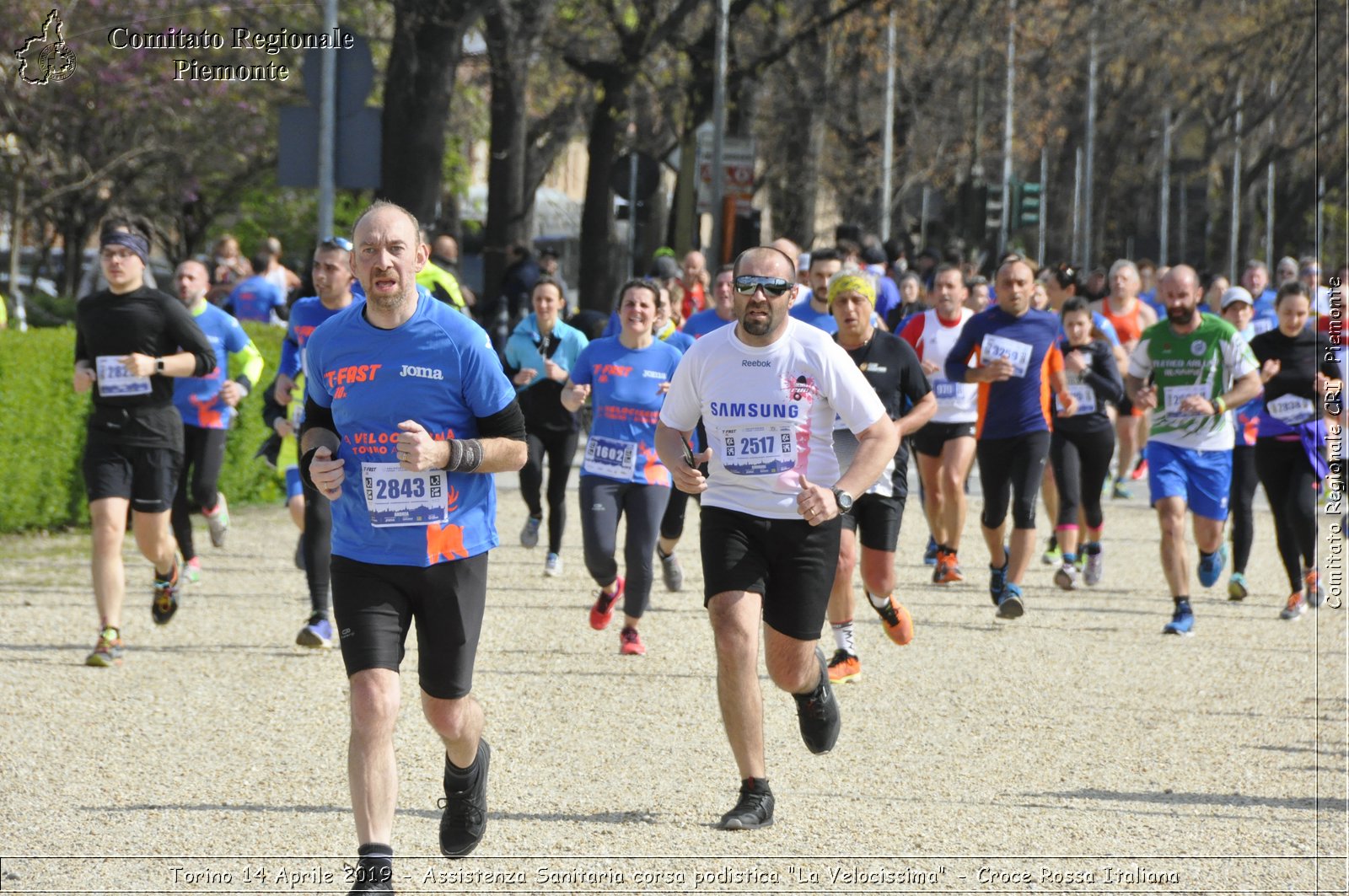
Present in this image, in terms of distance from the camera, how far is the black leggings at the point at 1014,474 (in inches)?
418

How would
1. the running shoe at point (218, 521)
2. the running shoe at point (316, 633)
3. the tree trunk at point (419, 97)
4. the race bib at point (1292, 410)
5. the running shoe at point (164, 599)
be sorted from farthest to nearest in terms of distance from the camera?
the tree trunk at point (419, 97) → the running shoe at point (218, 521) → the race bib at point (1292, 410) → the running shoe at point (164, 599) → the running shoe at point (316, 633)

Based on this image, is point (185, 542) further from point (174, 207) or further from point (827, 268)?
point (174, 207)

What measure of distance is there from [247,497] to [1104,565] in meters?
7.17

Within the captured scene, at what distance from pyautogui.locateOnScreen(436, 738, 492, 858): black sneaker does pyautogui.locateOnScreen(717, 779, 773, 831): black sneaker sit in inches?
36.9

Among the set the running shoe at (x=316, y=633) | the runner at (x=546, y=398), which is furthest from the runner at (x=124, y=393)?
the runner at (x=546, y=398)

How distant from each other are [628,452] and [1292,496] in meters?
4.29

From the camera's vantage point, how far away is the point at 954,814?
6316 mm

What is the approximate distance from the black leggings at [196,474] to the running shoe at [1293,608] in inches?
257

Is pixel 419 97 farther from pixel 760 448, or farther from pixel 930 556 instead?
pixel 760 448

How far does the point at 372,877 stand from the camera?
4891 millimetres

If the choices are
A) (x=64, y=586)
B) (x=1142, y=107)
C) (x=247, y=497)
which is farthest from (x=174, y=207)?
(x=64, y=586)

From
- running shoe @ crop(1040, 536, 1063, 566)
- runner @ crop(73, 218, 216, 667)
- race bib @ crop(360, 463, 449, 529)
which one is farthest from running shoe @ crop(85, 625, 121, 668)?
running shoe @ crop(1040, 536, 1063, 566)

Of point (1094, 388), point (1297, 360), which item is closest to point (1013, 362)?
point (1094, 388)

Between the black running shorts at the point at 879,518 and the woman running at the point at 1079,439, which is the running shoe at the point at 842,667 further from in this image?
the woman running at the point at 1079,439
